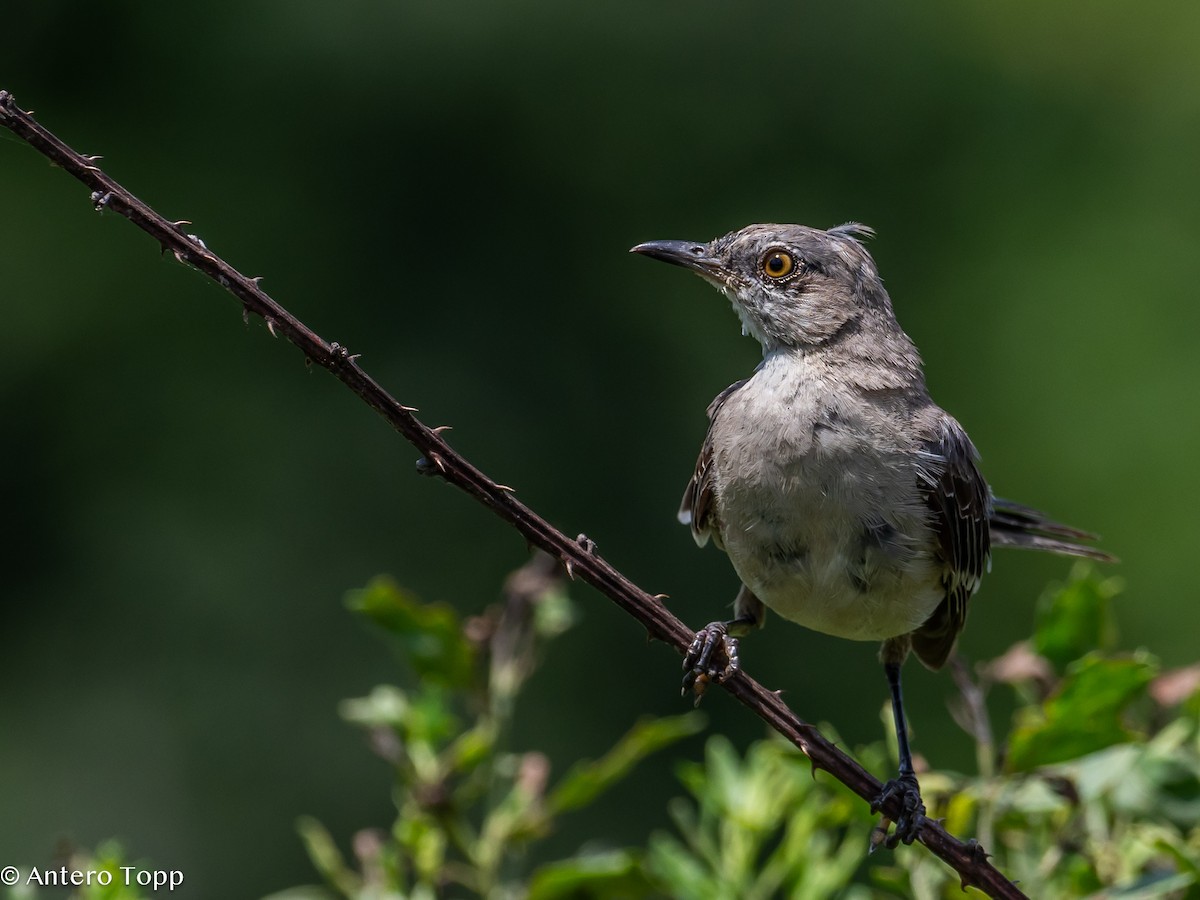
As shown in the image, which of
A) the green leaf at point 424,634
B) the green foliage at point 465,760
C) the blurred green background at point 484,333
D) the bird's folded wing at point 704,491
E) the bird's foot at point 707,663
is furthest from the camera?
the blurred green background at point 484,333

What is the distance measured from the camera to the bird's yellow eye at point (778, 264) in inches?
172

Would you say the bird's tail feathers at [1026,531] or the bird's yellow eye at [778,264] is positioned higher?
the bird's yellow eye at [778,264]

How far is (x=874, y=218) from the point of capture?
15125mm

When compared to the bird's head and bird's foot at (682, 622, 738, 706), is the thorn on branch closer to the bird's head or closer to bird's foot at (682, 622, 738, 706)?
bird's foot at (682, 622, 738, 706)

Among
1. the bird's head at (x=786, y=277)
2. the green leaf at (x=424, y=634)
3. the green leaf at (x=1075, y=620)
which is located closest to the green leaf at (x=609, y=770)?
the green leaf at (x=424, y=634)

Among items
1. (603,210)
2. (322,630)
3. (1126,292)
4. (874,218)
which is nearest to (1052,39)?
(874,218)

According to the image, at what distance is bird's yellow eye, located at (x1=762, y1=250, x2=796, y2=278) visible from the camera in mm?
4359

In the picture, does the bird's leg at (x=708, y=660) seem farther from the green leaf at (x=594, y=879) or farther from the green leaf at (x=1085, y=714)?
the green leaf at (x=1085, y=714)

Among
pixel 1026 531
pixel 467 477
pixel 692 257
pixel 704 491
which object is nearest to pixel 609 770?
pixel 467 477

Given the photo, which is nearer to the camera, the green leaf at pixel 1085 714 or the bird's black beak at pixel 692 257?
the green leaf at pixel 1085 714

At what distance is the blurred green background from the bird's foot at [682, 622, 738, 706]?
26.7 ft

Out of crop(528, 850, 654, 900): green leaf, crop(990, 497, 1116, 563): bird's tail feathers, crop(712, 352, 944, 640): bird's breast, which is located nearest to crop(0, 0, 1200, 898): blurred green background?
crop(990, 497, 1116, 563): bird's tail feathers

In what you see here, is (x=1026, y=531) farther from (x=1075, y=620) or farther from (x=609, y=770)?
(x=609, y=770)

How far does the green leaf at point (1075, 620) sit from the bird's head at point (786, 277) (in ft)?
4.02
